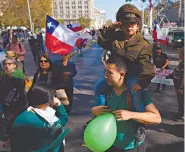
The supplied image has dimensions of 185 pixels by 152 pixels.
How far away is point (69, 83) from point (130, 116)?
3.60m

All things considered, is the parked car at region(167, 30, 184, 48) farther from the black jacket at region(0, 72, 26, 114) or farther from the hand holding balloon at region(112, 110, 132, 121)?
the hand holding balloon at region(112, 110, 132, 121)

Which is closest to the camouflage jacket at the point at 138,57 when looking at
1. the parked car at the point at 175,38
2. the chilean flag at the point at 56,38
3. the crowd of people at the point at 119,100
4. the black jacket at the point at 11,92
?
the crowd of people at the point at 119,100

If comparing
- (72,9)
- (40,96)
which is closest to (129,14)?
(40,96)

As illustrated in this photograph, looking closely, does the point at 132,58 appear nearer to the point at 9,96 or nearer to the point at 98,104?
the point at 98,104

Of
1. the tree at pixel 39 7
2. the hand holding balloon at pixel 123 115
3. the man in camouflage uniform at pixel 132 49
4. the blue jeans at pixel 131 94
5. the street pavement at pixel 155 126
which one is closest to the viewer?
the hand holding balloon at pixel 123 115

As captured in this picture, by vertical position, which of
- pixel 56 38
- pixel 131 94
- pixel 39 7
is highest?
pixel 39 7

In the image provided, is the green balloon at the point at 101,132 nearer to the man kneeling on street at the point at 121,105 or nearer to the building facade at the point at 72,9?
the man kneeling on street at the point at 121,105

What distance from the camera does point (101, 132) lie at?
71.4 inches

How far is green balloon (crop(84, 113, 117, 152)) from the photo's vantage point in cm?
182

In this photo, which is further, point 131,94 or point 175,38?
point 175,38

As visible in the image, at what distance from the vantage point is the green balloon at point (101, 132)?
5.96 feet

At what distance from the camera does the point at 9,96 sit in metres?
4.11

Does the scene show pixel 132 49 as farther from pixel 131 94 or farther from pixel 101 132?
pixel 101 132

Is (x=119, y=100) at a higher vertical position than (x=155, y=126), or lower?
higher
